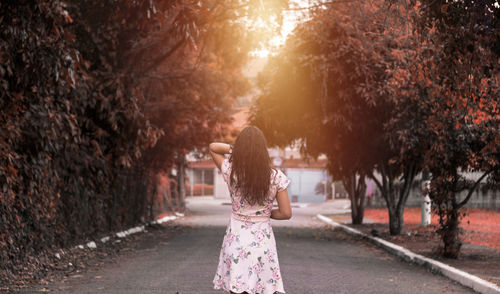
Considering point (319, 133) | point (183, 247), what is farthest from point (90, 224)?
point (319, 133)

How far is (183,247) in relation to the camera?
1647 cm

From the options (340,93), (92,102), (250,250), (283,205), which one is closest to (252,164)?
(283,205)

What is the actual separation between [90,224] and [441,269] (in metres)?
7.92

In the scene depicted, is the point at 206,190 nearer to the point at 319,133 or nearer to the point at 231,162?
the point at 319,133

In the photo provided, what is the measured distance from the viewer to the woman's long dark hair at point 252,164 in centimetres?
532

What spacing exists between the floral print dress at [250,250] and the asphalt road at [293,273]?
12.5 feet

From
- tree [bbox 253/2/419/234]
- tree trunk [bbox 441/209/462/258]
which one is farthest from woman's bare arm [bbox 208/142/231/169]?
tree [bbox 253/2/419/234]

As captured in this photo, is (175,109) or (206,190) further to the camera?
(206,190)

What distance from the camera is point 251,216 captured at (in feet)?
18.2

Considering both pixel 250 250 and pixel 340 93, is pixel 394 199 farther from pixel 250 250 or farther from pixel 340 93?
pixel 250 250

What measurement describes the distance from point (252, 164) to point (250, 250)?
2.36 feet

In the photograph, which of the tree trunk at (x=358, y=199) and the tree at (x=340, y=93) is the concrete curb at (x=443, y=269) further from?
the tree trunk at (x=358, y=199)

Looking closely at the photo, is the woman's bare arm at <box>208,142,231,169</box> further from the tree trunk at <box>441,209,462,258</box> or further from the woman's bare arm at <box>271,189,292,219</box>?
the tree trunk at <box>441,209,462,258</box>

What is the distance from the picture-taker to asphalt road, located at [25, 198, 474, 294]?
9742 mm
